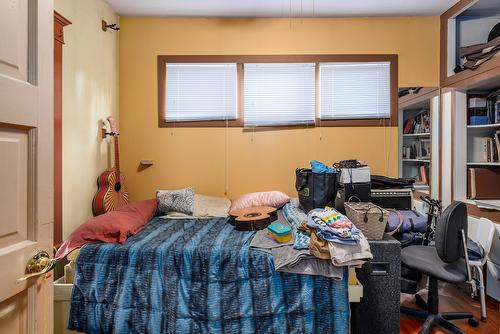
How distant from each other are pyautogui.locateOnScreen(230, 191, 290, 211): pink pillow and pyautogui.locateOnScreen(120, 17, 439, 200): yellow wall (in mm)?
299

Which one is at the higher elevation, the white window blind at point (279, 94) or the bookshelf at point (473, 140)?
the white window blind at point (279, 94)

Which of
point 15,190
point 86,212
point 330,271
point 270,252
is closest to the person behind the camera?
point 15,190

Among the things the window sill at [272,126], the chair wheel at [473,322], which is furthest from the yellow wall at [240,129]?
the chair wheel at [473,322]

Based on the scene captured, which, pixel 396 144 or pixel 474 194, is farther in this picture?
pixel 396 144

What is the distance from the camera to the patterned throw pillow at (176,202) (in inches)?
109

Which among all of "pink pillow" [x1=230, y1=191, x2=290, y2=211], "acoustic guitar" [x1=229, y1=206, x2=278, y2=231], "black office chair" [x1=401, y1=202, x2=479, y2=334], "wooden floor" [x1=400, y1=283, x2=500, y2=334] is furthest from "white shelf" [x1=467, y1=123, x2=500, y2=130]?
"acoustic guitar" [x1=229, y1=206, x2=278, y2=231]

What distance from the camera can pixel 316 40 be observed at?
3.09 metres

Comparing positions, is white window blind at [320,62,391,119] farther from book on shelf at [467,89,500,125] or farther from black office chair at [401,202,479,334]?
black office chair at [401,202,479,334]

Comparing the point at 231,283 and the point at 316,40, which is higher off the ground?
the point at 316,40

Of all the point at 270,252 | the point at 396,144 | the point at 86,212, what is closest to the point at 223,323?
the point at 270,252

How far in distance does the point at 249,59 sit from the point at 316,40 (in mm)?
763

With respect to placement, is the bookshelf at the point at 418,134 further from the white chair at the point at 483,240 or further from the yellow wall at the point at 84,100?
the yellow wall at the point at 84,100

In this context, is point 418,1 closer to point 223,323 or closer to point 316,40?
point 316,40

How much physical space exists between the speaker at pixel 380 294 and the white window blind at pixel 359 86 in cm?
167
